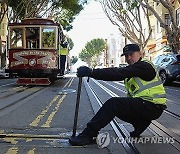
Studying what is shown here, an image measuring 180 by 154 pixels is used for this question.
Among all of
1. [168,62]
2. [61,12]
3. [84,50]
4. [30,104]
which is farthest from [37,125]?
[84,50]

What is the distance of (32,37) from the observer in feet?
60.5

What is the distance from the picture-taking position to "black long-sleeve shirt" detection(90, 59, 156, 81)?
17.2 ft

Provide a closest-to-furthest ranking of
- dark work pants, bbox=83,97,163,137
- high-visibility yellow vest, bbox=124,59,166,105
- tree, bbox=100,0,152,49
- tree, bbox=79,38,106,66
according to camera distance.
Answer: dark work pants, bbox=83,97,163,137 < high-visibility yellow vest, bbox=124,59,166,105 < tree, bbox=100,0,152,49 < tree, bbox=79,38,106,66

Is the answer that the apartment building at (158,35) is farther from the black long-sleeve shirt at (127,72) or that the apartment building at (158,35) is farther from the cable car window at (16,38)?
the black long-sleeve shirt at (127,72)

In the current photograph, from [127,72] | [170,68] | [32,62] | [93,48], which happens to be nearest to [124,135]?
[127,72]

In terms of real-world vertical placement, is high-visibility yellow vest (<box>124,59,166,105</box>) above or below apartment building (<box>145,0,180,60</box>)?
below

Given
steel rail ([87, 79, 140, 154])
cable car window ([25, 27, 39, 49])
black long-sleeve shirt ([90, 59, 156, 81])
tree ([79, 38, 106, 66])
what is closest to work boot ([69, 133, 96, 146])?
steel rail ([87, 79, 140, 154])

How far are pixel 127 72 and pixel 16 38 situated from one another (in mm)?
14145

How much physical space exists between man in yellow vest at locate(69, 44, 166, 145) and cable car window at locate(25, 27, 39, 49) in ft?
43.0

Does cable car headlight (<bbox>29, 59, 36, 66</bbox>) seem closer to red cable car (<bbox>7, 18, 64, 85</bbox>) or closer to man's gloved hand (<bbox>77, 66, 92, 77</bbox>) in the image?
red cable car (<bbox>7, 18, 64, 85</bbox>)

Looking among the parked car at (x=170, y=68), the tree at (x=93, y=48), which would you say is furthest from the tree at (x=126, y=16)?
the tree at (x=93, y=48)

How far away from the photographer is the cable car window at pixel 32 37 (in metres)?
18.3

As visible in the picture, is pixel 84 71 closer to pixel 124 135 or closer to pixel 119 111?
pixel 119 111

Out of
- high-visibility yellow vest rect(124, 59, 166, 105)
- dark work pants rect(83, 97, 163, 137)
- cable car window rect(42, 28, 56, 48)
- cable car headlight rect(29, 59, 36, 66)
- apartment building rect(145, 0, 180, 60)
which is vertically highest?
apartment building rect(145, 0, 180, 60)
